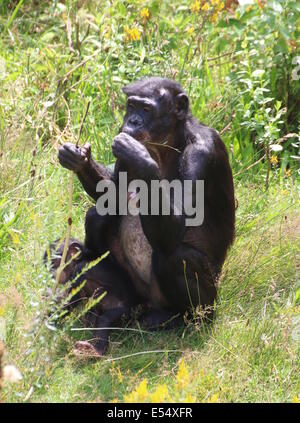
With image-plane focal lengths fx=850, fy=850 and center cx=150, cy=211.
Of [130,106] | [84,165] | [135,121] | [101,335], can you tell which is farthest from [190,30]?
[101,335]

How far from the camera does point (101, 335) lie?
187 inches

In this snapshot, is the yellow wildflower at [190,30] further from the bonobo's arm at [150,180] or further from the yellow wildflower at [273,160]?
the bonobo's arm at [150,180]

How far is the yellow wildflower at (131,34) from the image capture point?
6.47 m

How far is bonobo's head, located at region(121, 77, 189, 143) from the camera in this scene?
16.2 feet

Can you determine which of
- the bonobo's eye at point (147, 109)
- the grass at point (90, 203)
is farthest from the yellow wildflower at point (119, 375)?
the bonobo's eye at point (147, 109)

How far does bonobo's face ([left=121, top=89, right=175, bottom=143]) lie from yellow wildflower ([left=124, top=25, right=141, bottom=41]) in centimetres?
158

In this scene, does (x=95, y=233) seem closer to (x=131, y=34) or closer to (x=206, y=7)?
(x=131, y=34)

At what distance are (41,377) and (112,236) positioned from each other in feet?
4.67

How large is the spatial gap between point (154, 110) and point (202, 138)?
1.07ft

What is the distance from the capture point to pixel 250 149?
662 cm

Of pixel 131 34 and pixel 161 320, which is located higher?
pixel 131 34

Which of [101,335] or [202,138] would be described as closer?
[101,335]

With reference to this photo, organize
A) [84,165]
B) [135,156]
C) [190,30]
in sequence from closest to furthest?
1. [135,156]
2. [84,165]
3. [190,30]
